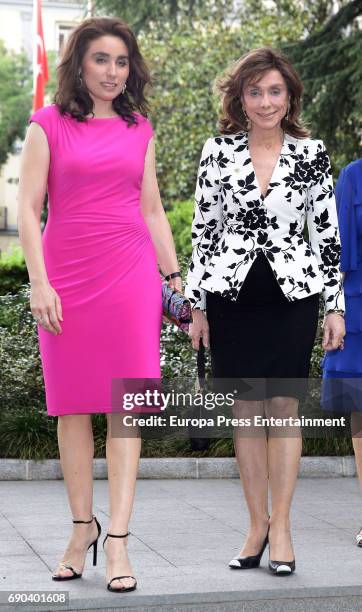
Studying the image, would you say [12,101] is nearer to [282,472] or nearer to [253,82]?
[253,82]

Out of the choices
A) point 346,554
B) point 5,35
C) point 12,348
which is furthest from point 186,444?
point 5,35

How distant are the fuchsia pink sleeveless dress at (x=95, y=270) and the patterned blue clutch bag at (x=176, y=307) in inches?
3.1

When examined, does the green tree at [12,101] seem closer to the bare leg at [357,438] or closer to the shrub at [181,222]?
the shrub at [181,222]

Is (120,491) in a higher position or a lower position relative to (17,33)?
lower

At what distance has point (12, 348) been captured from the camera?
28.8 ft

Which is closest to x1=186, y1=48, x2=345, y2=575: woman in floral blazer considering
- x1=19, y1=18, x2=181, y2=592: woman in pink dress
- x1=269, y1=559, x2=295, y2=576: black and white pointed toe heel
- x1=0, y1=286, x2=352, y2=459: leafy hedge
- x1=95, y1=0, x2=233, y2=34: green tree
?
x1=269, y1=559, x2=295, y2=576: black and white pointed toe heel

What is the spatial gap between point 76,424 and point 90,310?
1.46ft

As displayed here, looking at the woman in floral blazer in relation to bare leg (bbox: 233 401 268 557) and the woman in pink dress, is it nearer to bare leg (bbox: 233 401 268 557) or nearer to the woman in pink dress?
bare leg (bbox: 233 401 268 557)

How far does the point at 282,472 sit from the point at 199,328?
0.67m

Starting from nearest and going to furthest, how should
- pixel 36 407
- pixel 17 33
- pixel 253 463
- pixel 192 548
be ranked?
pixel 253 463, pixel 192 548, pixel 36 407, pixel 17 33

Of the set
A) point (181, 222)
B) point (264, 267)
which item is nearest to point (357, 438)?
point (264, 267)

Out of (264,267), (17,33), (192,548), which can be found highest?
(17,33)

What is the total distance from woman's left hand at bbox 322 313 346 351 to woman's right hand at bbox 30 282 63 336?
44.9 inches

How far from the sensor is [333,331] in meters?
4.93
